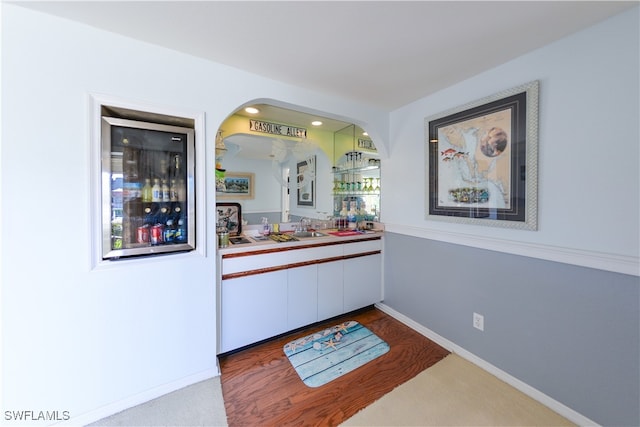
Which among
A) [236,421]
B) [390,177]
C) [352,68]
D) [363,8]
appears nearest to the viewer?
[363,8]

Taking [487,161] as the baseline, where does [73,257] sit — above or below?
below

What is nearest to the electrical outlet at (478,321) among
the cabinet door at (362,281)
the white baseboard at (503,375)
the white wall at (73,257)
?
the white baseboard at (503,375)

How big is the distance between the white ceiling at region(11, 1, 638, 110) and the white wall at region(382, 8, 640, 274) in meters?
0.12

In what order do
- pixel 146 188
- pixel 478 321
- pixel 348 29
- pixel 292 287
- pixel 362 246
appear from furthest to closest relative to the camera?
pixel 362 246 → pixel 292 287 → pixel 478 321 → pixel 146 188 → pixel 348 29

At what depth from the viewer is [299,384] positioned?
1728 millimetres

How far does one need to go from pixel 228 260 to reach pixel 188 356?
2.31 ft

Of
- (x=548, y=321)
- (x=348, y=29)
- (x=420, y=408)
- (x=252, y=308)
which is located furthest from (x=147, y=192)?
(x=548, y=321)

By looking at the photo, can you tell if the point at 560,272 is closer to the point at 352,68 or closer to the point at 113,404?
the point at 352,68

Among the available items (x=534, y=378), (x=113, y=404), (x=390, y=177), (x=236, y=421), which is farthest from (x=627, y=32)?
(x=113, y=404)

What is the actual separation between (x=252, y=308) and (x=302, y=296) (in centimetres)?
47

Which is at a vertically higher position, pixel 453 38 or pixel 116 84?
pixel 453 38

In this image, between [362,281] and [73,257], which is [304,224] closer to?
[362,281]

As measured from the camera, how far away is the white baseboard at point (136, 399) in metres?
1.42

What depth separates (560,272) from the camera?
1.51 m
